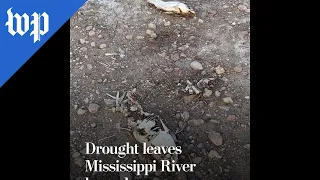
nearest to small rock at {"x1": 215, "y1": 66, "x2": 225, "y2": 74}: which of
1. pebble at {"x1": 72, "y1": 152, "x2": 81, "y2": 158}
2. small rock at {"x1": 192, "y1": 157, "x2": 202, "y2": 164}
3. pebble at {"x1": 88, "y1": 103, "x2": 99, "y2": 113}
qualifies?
small rock at {"x1": 192, "y1": 157, "x2": 202, "y2": 164}

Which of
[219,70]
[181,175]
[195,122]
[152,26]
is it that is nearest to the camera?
[181,175]

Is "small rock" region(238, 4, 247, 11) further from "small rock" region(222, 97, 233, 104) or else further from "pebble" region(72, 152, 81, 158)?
"pebble" region(72, 152, 81, 158)

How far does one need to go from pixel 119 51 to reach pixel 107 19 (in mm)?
206

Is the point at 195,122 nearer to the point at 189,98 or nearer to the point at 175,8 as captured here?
the point at 189,98

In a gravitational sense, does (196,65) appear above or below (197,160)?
above

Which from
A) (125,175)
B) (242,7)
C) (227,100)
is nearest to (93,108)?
(125,175)

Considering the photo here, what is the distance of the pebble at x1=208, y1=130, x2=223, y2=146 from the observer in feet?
4.97

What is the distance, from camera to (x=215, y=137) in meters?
1.53

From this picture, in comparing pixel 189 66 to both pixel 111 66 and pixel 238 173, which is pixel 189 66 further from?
pixel 238 173

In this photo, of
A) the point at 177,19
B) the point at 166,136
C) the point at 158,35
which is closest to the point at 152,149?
the point at 166,136

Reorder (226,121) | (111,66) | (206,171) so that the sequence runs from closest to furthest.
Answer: (206,171) → (226,121) → (111,66)

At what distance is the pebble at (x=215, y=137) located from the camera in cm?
151

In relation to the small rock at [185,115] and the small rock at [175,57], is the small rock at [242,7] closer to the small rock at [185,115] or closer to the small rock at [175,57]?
the small rock at [175,57]

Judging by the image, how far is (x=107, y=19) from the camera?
74.0 inches
